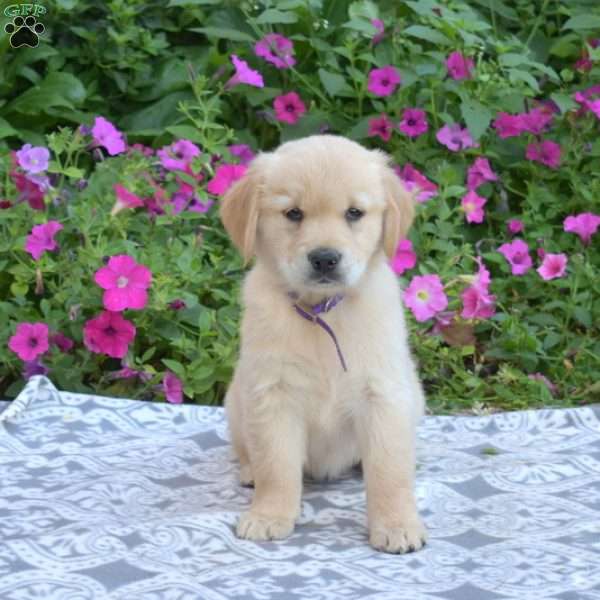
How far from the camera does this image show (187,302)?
4.40 metres

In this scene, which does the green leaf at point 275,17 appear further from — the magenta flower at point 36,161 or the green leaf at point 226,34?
the magenta flower at point 36,161

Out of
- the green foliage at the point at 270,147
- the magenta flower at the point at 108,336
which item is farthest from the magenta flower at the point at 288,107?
the magenta flower at the point at 108,336

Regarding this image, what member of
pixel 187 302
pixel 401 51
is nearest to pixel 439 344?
pixel 187 302

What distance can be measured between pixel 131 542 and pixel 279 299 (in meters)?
0.76

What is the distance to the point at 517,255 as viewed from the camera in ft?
16.2

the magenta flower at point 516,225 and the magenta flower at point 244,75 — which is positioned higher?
the magenta flower at point 244,75

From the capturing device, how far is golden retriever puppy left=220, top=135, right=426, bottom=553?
3.04 metres

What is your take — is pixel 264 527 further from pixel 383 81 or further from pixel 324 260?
pixel 383 81

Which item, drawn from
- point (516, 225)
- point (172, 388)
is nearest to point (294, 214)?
point (172, 388)

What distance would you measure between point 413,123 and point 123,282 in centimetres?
159

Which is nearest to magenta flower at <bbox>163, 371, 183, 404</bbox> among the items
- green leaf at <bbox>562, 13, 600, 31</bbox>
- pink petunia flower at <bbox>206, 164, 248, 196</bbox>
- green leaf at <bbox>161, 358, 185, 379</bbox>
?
green leaf at <bbox>161, 358, 185, 379</bbox>

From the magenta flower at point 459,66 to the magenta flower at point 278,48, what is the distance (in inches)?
27.7

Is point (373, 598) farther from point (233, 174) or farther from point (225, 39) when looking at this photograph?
point (225, 39)

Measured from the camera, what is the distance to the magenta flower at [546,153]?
5219 mm
